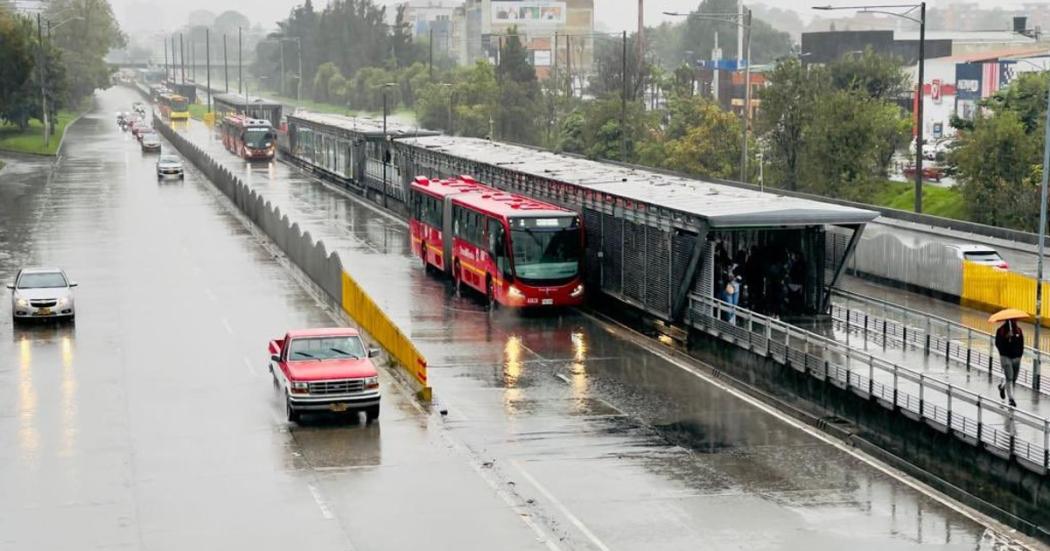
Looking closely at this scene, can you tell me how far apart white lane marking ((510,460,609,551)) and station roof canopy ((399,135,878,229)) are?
33.2 feet

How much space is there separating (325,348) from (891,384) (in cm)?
977

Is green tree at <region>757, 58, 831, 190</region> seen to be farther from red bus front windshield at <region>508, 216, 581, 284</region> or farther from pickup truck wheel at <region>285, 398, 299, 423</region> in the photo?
pickup truck wheel at <region>285, 398, 299, 423</region>

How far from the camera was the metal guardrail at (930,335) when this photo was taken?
28.4 metres

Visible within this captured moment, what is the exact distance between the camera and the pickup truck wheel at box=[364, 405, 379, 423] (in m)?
28.0

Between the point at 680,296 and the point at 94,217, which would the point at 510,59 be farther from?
the point at 680,296

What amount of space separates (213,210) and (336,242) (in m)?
15.0

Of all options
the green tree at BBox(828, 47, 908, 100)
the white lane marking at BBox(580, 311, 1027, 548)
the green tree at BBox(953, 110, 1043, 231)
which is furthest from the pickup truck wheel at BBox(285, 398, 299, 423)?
the green tree at BBox(828, 47, 908, 100)

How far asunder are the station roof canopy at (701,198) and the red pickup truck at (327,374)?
8.48 metres

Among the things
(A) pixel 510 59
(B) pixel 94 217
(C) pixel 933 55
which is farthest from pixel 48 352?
(C) pixel 933 55

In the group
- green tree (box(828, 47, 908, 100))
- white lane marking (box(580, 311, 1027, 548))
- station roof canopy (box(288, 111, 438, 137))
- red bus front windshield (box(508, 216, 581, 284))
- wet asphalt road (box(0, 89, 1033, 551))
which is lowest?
wet asphalt road (box(0, 89, 1033, 551))

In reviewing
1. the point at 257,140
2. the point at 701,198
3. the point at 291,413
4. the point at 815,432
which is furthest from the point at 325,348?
the point at 257,140

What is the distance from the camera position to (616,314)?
1558 inches

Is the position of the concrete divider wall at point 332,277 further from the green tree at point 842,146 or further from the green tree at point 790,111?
the green tree at point 790,111

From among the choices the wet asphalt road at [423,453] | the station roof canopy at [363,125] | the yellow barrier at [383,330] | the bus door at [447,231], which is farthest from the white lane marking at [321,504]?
the station roof canopy at [363,125]
